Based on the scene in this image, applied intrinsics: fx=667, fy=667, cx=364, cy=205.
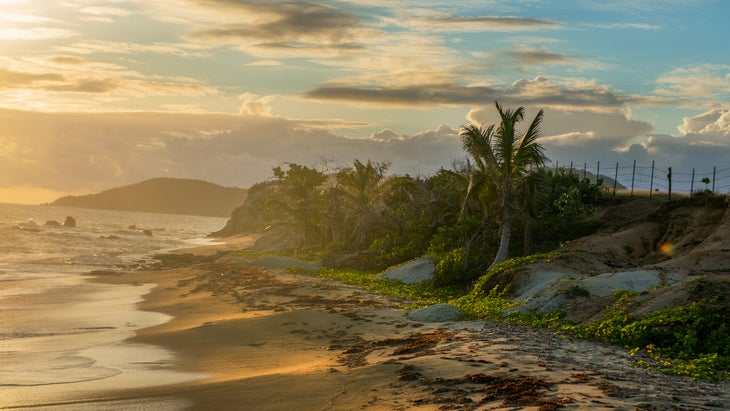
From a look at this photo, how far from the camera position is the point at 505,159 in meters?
27.3

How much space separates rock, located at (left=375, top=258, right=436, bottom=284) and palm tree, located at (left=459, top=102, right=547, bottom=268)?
10.3 feet

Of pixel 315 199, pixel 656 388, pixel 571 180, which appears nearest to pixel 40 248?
pixel 315 199

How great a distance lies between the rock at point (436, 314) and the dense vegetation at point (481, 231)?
1.04 m

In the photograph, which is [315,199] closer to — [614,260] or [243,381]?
[614,260]

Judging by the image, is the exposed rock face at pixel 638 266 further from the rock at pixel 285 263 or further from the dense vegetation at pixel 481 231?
the rock at pixel 285 263

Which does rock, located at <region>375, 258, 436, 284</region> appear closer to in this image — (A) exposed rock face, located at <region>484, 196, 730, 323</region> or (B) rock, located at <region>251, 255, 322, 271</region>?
(A) exposed rock face, located at <region>484, 196, 730, 323</region>

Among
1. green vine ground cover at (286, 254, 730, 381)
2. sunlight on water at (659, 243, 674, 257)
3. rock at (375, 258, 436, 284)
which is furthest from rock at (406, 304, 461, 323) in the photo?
sunlight on water at (659, 243, 674, 257)

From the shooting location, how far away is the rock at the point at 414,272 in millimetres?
26531

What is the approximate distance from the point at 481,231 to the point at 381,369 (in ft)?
68.2

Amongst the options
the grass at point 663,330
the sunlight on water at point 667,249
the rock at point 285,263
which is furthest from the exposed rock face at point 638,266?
the rock at point 285,263

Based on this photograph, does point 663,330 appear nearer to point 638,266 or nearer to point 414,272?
point 638,266

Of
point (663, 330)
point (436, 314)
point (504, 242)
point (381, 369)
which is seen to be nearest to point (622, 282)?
point (663, 330)

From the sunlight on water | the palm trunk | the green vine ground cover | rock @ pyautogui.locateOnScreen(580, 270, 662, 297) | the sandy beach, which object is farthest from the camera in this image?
the palm trunk

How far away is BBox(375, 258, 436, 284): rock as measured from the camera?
26531 millimetres
